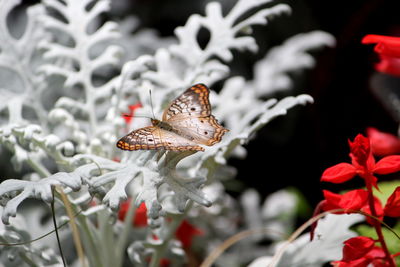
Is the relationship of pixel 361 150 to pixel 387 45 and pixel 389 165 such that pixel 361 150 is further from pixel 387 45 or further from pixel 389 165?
pixel 387 45

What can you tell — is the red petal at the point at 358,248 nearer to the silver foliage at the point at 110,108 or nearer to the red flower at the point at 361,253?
the red flower at the point at 361,253

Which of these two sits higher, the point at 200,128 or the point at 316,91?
the point at 200,128

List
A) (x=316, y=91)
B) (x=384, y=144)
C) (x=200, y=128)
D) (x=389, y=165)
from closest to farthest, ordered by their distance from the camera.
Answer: (x=389, y=165), (x=200, y=128), (x=384, y=144), (x=316, y=91)

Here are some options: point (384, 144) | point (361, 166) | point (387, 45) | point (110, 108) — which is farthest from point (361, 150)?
point (110, 108)

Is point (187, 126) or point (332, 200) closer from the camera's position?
point (332, 200)

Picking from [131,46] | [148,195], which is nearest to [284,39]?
[131,46]

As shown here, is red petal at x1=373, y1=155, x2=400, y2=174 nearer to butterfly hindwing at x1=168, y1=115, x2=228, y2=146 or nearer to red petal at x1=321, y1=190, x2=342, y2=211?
red petal at x1=321, y1=190, x2=342, y2=211

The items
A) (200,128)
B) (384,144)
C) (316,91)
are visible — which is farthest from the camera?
(316,91)
